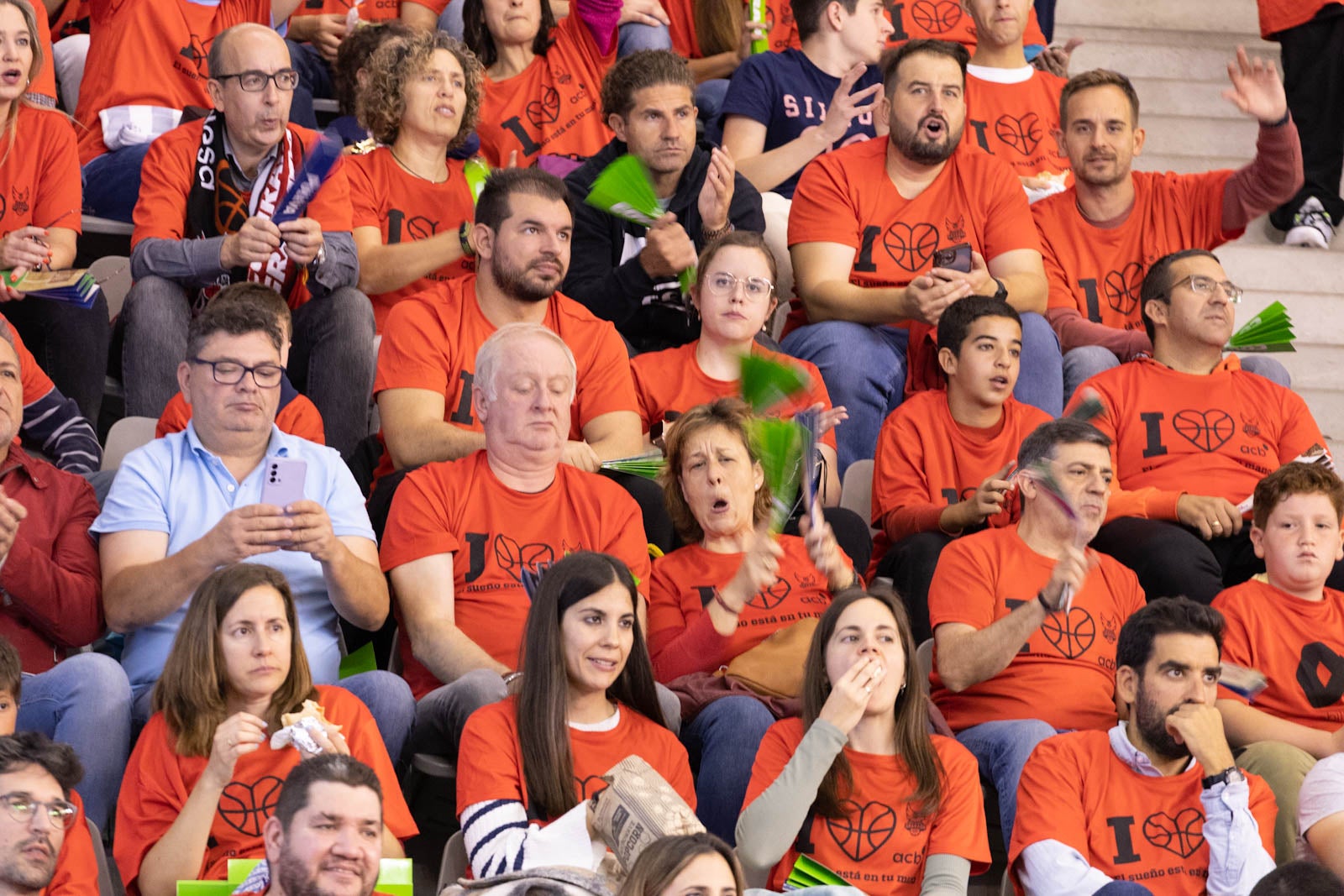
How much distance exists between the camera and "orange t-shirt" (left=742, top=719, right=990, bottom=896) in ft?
10.7

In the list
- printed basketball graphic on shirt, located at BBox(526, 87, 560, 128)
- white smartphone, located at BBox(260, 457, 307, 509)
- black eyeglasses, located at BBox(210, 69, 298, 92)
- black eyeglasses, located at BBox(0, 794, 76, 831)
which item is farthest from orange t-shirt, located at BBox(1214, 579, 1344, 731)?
printed basketball graphic on shirt, located at BBox(526, 87, 560, 128)

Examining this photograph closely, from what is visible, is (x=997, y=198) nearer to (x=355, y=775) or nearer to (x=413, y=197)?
(x=413, y=197)

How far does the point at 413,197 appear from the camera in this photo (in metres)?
4.91

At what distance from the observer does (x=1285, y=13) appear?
19.4ft

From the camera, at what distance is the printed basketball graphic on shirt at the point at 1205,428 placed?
174 inches

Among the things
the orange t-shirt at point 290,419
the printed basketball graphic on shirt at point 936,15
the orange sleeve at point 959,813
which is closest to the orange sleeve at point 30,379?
the orange t-shirt at point 290,419

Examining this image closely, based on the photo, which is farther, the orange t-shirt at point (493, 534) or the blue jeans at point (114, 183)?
the blue jeans at point (114, 183)

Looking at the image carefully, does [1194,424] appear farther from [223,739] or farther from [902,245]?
[223,739]

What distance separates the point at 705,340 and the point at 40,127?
5.51 ft

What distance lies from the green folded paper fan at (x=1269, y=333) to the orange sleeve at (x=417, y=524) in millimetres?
2047

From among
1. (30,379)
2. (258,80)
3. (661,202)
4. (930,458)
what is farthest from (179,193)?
(930,458)

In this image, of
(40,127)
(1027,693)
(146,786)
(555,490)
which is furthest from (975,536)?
(40,127)

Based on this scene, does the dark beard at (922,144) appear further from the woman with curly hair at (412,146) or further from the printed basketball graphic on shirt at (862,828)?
the printed basketball graphic on shirt at (862,828)

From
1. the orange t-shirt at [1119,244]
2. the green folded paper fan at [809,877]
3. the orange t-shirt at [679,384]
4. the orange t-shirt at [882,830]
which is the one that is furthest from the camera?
the orange t-shirt at [1119,244]
